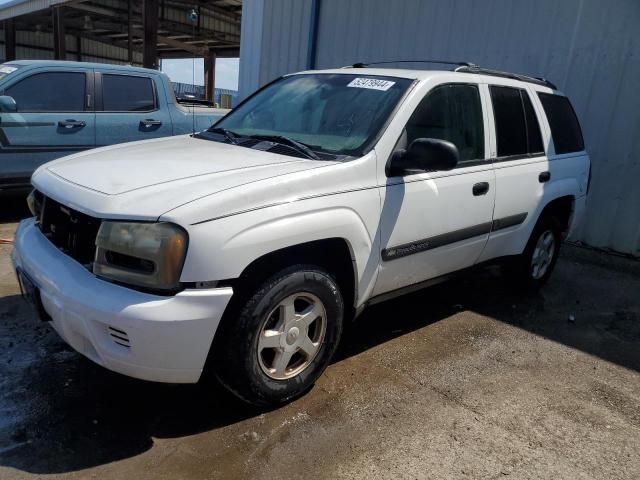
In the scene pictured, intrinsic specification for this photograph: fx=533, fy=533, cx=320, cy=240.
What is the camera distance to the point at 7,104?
5391 millimetres

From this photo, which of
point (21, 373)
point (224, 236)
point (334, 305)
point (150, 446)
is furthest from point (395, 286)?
point (21, 373)

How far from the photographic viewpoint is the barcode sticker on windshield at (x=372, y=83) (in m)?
3.34

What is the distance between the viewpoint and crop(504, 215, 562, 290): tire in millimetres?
4543

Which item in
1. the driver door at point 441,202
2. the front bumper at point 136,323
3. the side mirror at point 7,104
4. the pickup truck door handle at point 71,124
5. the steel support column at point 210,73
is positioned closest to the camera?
the front bumper at point 136,323

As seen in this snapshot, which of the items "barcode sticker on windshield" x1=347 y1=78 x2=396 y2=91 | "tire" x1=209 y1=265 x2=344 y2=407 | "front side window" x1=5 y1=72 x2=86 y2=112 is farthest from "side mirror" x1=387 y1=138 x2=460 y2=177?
"front side window" x1=5 y1=72 x2=86 y2=112

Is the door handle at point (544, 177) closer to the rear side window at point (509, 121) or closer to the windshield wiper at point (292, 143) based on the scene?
the rear side window at point (509, 121)

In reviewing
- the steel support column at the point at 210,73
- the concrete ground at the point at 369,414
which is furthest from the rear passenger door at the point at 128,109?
the steel support column at the point at 210,73

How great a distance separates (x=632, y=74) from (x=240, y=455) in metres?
6.02

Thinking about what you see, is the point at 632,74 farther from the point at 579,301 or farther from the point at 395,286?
the point at 395,286

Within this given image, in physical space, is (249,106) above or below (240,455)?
above

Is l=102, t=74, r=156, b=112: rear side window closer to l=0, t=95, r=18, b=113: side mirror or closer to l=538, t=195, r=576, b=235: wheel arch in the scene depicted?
l=0, t=95, r=18, b=113: side mirror

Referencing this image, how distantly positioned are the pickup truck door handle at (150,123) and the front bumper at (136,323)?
Result: 4423 mm

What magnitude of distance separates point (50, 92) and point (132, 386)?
4342 mm

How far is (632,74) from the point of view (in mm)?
6027
